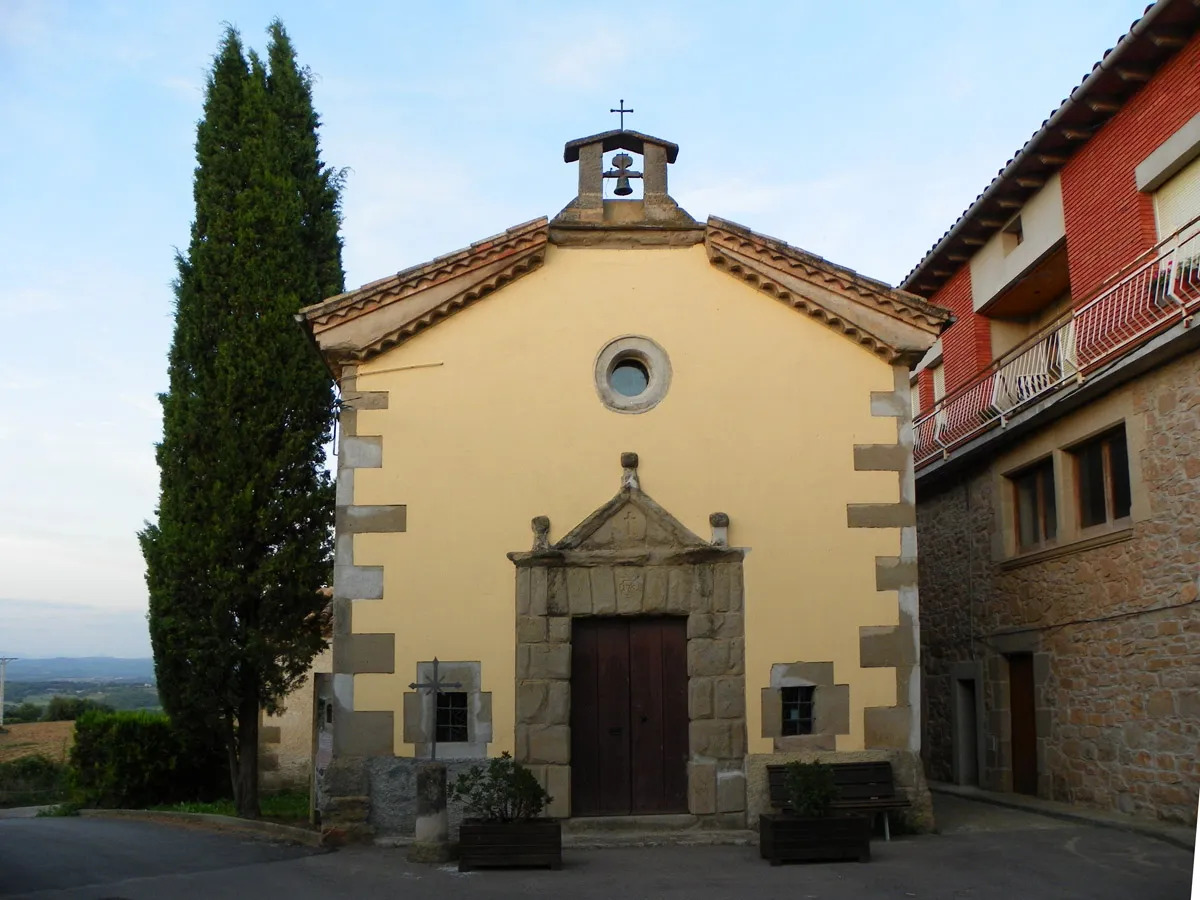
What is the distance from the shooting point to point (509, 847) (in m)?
9.30

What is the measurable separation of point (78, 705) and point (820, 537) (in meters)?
31.3

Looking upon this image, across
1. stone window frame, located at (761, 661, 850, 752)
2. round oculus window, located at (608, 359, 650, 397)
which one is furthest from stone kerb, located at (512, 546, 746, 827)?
round oculus window, located at (608, 359, 650, 397)

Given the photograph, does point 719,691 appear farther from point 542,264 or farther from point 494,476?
point 542,264

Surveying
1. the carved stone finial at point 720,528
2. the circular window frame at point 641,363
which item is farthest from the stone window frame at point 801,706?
the circular window frame at point 641,363

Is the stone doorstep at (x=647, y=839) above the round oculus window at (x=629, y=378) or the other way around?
the other way around

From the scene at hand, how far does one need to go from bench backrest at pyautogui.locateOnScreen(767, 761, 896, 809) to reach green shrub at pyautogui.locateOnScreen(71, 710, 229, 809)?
25.5 ft

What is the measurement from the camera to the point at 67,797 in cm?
1583

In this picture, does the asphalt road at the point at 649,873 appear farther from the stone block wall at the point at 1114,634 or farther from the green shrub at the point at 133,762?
the green shrub at the point at 133,762

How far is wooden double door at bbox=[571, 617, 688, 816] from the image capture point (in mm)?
10680

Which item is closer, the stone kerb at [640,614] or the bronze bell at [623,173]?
the stone kerb at [640,614]

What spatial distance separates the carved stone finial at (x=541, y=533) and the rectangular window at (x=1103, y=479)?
5830 mm

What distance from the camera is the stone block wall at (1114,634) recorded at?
10453 millimetres

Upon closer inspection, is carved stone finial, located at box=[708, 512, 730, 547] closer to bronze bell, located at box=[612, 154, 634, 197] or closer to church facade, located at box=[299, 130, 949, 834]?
church facade, located at box=[299, 130, 949, 834]

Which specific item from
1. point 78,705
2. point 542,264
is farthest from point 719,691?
point 78,705
